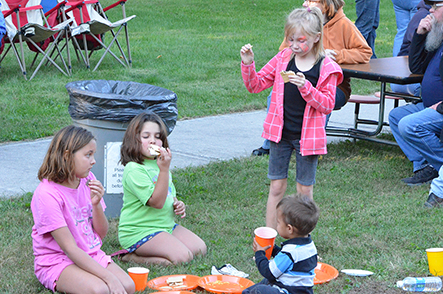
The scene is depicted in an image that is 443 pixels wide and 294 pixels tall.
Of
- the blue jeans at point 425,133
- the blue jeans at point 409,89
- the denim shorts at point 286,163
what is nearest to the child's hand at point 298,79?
the denim shorts at point 286,163

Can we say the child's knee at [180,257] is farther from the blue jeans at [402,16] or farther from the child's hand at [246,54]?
the blue jeans at [402,16]

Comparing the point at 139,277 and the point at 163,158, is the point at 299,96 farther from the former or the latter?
the point at 139,277

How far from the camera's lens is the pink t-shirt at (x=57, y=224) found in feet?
9.98

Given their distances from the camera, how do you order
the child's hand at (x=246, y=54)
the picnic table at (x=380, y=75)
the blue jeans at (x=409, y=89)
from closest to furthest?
the child's hand at (x=246, y=54), the picnic table at (x=380, y=75), the blue jeans at (x=409, y=89)

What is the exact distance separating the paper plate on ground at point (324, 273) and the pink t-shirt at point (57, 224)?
3.91 ft

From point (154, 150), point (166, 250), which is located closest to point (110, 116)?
point (154, 150)

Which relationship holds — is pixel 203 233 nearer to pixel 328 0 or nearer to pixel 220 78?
pixel 328 0

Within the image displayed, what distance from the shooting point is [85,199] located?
329cm

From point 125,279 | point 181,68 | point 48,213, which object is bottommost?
point 181,68

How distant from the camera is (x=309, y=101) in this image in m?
3.64

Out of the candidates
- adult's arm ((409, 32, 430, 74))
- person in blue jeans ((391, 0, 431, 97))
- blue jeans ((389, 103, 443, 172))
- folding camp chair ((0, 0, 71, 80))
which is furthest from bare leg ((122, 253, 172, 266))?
folding camp chair ((0, 0, 71, 80))

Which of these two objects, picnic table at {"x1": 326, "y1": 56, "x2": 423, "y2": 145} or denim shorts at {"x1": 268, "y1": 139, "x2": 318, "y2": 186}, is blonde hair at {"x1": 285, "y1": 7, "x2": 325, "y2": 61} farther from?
picnic table at {"x1": 326, "y1": 56, "x2": 423, "y2": 145}

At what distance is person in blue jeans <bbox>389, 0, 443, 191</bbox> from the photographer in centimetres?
511

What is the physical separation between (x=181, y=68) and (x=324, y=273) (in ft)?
23.3
